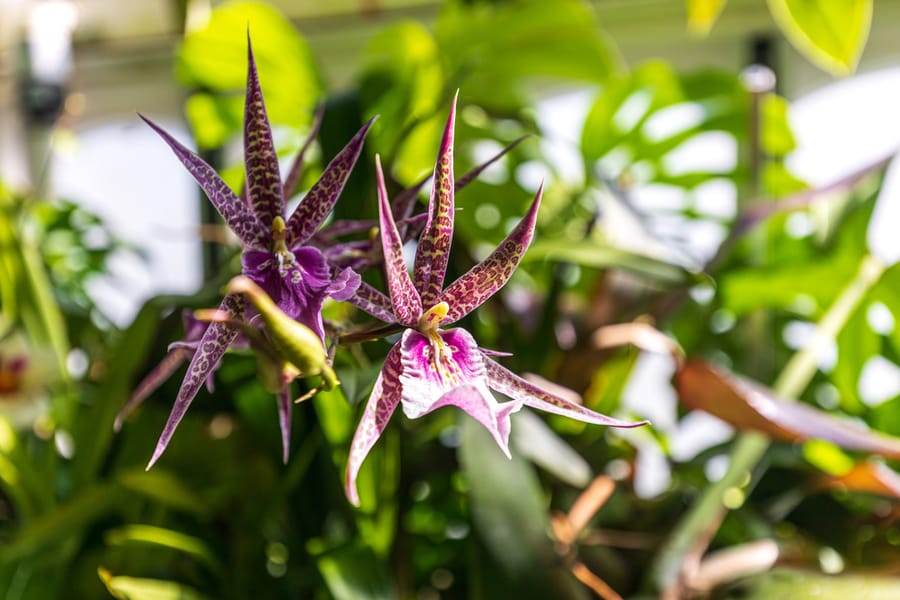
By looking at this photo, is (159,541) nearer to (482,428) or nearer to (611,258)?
(482,428)

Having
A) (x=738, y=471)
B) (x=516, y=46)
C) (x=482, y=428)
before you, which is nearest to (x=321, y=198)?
(x=482, y=428)

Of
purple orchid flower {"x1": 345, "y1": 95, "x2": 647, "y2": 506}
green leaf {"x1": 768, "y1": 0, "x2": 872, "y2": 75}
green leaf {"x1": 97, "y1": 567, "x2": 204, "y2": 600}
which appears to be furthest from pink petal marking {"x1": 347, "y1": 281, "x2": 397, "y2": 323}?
green leaf {"x1": 768, "y1": 0, "x2": 872, "y2": 75}

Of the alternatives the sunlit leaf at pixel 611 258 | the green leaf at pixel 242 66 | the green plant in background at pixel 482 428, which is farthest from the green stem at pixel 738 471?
the green leaf at pixel 242 66

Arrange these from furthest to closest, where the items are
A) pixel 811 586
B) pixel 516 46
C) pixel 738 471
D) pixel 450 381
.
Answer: pixel 516 46, pixel 738 471, pixel 811 586, pixel 450 381

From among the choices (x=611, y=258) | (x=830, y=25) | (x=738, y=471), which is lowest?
(x=738, y=471)

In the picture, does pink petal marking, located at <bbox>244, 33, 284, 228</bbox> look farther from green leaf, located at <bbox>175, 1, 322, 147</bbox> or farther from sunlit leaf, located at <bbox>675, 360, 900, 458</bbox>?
green leaf, located at <bbox>175, 1, 322, 147</bbox>

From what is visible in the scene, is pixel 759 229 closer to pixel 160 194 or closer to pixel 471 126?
pixel 471 126

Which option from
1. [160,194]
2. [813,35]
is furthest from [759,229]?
[160,194]
